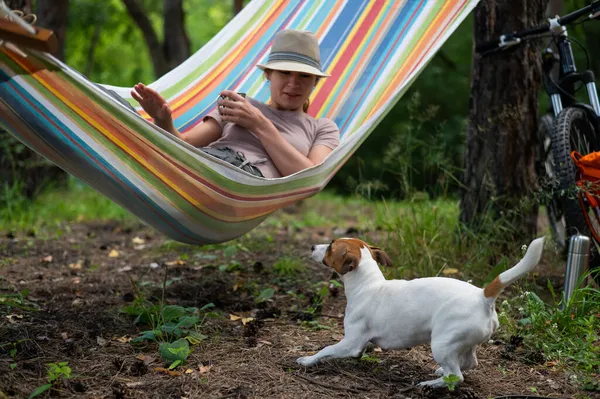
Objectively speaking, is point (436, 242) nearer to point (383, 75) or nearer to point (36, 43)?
point (383, 75)

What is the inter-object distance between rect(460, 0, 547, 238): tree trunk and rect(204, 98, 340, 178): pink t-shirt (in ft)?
2.55

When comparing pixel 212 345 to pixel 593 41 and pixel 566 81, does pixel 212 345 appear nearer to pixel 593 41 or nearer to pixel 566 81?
pixel 566 81

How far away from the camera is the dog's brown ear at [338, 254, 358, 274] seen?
1.92 m

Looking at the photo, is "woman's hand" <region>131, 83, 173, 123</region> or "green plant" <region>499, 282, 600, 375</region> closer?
"green plant" <region>499, 282, 600, 375</region>

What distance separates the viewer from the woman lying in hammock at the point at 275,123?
234 centimetres

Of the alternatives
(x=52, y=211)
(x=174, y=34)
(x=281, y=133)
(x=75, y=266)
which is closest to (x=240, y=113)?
(x=281, y=133)

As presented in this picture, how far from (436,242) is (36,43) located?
2.02 m

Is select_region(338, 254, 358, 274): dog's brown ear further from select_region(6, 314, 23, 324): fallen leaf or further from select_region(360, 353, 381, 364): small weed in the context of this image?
select_region(6, 314, 23, 324): fallen leaf

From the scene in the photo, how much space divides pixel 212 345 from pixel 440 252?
4.03 ft

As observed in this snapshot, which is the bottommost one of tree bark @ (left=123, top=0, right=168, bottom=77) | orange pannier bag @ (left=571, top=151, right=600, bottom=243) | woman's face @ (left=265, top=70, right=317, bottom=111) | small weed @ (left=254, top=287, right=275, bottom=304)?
small weed @ (left=254, top=287, right=275, bottom=304)

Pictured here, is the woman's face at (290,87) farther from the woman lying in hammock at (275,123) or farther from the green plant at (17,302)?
the green plant at (17,302)

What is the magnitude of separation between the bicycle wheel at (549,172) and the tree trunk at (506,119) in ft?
0.23

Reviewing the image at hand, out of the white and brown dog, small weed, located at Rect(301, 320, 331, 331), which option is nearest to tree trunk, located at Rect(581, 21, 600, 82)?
small weed, located at Rect(301, 320, 331, 331)

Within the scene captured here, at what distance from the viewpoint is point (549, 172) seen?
2.94m
